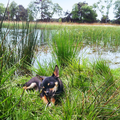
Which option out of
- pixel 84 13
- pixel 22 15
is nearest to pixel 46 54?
pixel 22 15

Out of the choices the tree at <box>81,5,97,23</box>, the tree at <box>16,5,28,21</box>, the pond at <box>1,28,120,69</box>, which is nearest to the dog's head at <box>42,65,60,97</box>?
the pond at <box>1,28,120,69</box>

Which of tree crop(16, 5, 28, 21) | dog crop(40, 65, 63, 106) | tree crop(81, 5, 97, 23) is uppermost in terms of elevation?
tree crop(81, 5, 97, 23)

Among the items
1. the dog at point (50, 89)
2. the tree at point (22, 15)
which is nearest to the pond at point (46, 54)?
the tree at point (22, 15)

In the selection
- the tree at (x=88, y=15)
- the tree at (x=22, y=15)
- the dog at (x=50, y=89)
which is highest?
the tree at (x=88, y=15)

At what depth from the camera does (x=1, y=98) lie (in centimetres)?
122

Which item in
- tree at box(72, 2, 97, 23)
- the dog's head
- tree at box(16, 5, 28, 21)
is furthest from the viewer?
Answer: tree at box(72, 2, 97, 23)

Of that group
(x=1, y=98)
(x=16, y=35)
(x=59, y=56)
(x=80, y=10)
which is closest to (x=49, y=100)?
(x=1, y=98)

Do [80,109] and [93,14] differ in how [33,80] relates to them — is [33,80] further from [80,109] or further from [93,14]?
[93,14]

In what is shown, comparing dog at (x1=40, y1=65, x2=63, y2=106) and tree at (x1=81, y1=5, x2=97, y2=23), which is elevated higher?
tree at (x1=81, y1=5, x2=97, y2=23)

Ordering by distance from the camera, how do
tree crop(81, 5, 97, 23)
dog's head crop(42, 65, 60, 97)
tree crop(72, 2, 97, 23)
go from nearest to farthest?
dog's head crop(42, 65, 60, 97) → tree crop(72, 2, 97, 23) → tree crop(81, 5, 97, 23)

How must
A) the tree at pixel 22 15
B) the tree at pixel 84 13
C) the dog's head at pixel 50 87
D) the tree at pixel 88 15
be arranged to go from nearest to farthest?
the dog's head at pixel 50 87, the tree at pixel 22 15, the tree at pixel 84 13, the tree at pixel 88 15

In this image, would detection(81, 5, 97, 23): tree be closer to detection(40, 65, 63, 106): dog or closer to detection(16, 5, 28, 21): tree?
detection(16, 5, 28, 21): tree

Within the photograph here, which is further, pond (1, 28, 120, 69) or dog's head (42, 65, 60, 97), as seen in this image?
pond (1, 28, 120, 69)

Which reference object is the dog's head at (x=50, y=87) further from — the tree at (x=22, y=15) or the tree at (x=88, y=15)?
the tree at (x=88, y=15)
